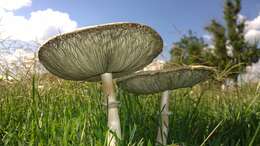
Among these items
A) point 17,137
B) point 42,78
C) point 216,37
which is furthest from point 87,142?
point 216,37

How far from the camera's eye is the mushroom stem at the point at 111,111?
2.95 meters

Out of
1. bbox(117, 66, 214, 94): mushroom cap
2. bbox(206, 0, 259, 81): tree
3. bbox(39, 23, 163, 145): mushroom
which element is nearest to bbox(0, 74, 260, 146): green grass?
bbox(117, 66, 214, 94): mushroom cap

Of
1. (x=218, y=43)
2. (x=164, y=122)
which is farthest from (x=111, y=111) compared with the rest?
(x=218, y=43)

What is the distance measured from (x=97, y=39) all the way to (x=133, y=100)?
1759 millimetres

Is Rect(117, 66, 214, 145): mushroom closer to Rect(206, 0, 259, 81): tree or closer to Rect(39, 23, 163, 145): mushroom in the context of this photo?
Rect(39, 23, 163, 145): mushroom

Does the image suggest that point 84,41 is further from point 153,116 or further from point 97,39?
point 153,116

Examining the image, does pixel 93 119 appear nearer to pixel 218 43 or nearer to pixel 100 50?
pixel 100 50

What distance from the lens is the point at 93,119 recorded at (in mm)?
3686

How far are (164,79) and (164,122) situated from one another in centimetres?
49

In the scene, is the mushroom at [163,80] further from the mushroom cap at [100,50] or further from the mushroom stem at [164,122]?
the mushroom cap at [100,50]

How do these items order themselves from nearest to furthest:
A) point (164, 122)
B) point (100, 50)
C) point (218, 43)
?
1. point (100, 50)
2. point (164, 122)
3. point (218, 43)

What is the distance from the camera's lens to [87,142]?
3.20m

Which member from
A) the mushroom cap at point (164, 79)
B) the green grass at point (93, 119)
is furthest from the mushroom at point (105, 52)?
the green grass at point (93, 119)

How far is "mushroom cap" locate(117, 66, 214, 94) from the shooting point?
300 cm
